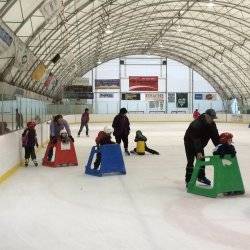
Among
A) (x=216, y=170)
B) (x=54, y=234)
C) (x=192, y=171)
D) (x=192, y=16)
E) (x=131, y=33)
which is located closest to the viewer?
(x=54, y=234)

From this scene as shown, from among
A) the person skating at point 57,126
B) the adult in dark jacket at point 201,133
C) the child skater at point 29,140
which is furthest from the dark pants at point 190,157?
the person skating at point 57,126

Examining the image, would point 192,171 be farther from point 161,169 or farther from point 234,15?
point 234,15

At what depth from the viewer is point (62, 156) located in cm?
1374

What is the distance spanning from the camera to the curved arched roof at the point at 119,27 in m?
23.4

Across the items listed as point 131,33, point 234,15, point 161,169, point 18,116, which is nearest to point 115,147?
point 161,169

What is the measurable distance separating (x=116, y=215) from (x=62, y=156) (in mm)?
6792

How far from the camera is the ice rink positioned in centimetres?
564

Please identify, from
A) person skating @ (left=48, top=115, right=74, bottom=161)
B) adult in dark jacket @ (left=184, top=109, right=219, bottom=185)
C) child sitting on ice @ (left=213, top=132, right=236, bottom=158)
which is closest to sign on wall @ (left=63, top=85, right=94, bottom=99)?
person skating @ (left=48, top=115, right=74, bottom=161)

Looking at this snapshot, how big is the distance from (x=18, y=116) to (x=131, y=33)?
31.3 metres

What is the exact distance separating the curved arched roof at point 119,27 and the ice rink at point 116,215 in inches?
376

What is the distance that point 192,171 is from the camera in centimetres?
964

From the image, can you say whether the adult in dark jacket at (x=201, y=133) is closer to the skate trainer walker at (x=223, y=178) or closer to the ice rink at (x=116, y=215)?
the skate trainer walker at (x=223, y=178)

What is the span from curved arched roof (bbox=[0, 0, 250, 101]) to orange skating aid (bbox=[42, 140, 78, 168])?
641 centimetres

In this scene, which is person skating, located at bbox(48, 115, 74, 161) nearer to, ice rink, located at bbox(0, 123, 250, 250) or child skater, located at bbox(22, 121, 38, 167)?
child skater, located at bbox(22, 121, 38, 167)
